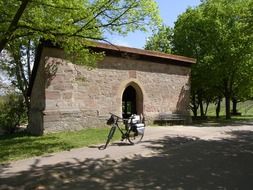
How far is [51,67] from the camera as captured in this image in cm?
1653

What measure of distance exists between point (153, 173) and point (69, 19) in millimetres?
5469

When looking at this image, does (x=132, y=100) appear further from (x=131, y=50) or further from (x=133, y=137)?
(x=133, y=137)

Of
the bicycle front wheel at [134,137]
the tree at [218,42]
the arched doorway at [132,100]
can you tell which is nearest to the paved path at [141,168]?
the bicycle front wheel at [134,137]

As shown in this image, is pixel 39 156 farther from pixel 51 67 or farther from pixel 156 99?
pixel 156 99

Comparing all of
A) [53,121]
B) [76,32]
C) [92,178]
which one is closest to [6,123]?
[53,121]

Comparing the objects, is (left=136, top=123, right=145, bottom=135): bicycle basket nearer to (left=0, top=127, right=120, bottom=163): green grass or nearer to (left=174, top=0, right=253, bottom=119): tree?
(left=0, top=127, right=120, bottom=163): green grass

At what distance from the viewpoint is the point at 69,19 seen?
11.6 metres

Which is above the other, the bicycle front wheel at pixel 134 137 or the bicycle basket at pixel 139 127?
the bicycle basket at pixel 139 127

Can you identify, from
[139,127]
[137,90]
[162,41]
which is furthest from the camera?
[162,41]

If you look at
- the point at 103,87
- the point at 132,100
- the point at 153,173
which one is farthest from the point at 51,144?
the point at 132,100

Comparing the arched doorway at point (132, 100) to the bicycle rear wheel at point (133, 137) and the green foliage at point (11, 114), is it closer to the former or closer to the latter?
the green foliage at point (11, 114)

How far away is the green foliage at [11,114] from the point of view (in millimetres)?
21773

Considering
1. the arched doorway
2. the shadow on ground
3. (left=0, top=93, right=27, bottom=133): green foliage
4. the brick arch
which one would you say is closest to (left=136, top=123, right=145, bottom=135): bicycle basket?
the shadow on ground

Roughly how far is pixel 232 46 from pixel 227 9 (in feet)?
9.68
